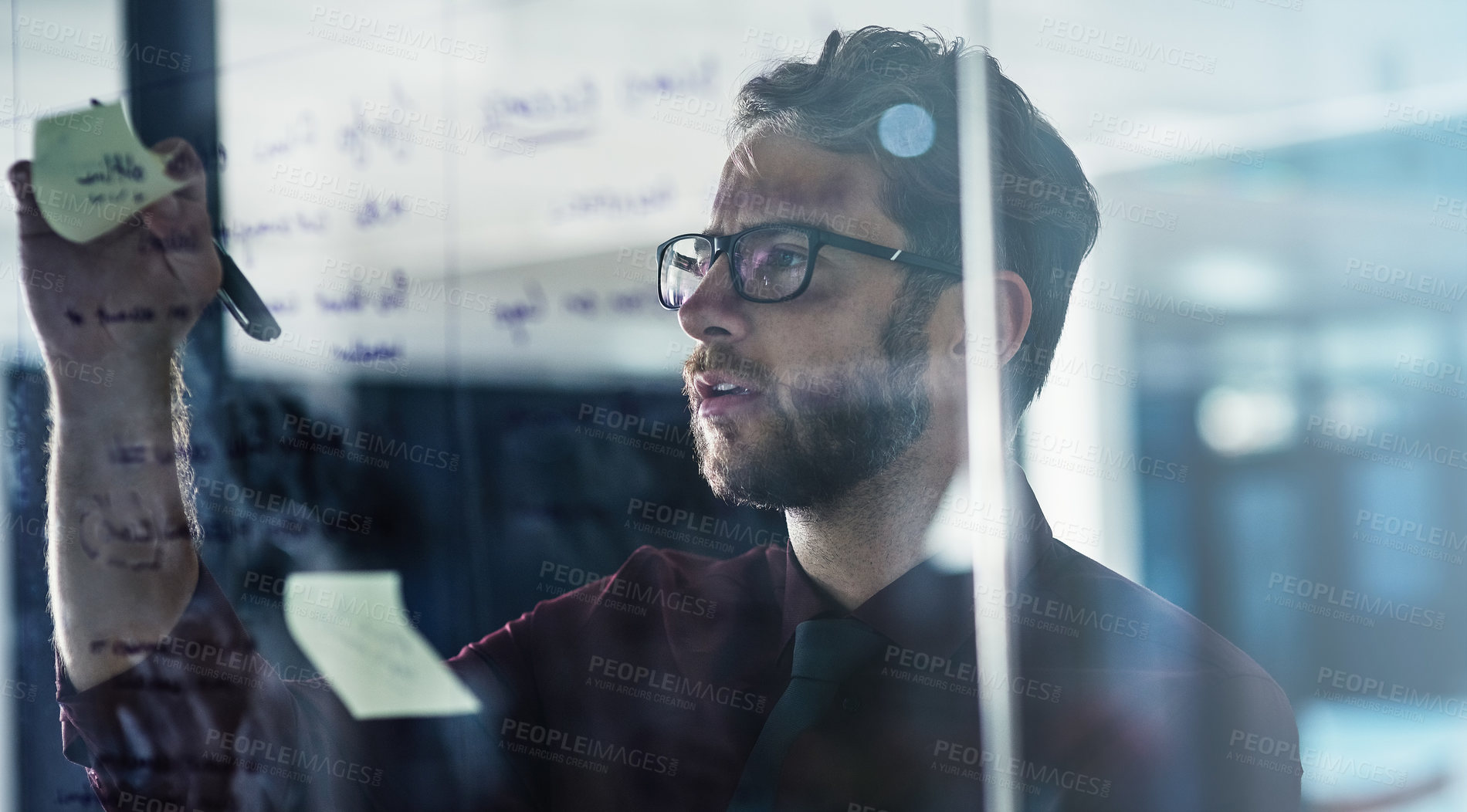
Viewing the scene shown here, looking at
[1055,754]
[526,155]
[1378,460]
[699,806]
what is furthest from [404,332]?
[1378,460]

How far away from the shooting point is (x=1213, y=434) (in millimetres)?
786

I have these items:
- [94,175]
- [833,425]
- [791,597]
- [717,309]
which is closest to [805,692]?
[791,597]

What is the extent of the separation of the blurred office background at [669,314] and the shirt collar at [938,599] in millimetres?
21

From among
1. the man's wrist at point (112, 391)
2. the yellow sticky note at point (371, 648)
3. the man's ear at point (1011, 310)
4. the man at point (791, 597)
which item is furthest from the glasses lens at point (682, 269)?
the man's wrist at point (112, 391)

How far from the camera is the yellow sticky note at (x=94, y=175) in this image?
3.45ft

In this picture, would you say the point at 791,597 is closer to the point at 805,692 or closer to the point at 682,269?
the point at 805,692

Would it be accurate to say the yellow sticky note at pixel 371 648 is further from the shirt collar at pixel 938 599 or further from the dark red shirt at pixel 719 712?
the shirt collar at pixel 938 599

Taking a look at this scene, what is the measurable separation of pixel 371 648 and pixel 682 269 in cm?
56

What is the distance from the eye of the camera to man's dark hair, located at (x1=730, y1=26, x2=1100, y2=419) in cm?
83

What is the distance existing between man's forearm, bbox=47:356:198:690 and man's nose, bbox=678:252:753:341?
Result: 600mm

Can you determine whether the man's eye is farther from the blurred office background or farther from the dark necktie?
the dark necktie

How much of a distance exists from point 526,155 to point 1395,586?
0.87 metres

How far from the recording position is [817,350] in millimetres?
855

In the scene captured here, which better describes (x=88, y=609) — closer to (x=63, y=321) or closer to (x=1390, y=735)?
(x=63, y=321)
